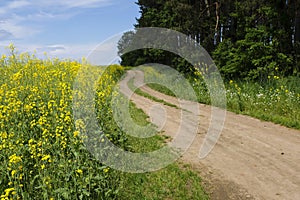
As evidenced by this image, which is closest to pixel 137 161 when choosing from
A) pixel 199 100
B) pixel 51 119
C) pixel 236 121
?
pixel 51 119

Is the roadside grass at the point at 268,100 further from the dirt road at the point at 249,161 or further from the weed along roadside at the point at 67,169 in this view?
the weed along roadside at the point at 67,169

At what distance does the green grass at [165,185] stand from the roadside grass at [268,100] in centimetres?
441

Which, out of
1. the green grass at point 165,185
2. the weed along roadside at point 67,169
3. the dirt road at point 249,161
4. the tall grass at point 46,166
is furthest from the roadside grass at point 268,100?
the tall grass at point 46,166

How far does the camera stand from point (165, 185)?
512 cm

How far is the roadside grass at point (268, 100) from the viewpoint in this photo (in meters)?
9.41

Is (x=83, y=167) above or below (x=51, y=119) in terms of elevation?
below

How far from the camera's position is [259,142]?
7.12 meters

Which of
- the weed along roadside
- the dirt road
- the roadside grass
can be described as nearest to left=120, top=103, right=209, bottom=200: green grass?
the weed along roadside

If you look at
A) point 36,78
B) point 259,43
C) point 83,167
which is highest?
point 259,43

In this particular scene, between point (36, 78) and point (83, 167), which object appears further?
point (36, 78)

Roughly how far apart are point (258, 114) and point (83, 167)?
7040 mm

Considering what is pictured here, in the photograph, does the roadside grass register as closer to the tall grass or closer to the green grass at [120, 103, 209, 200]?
the green grass at [120, 103, 209, 200]

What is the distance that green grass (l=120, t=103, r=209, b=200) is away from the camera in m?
4.77

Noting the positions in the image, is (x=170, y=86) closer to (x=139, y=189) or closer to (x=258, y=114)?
(x=258, y=114)
